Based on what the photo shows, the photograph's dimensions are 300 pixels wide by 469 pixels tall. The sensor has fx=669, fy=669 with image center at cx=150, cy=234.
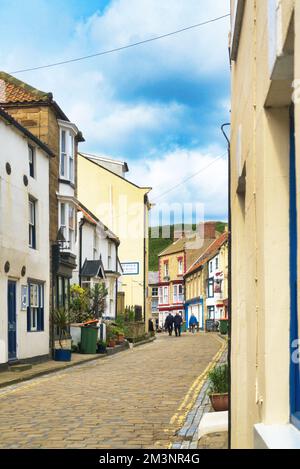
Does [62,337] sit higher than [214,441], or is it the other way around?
[214,441]

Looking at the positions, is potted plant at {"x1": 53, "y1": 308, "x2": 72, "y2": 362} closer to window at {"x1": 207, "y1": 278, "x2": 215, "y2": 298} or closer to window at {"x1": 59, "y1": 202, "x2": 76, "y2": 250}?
window at {"x1": 59, "y1": 202, "x2": 76, "y2": 250}

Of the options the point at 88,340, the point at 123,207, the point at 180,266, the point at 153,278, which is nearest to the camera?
the point at 88,340

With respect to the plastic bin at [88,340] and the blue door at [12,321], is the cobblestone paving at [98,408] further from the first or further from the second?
the plastic bin at [88,340]

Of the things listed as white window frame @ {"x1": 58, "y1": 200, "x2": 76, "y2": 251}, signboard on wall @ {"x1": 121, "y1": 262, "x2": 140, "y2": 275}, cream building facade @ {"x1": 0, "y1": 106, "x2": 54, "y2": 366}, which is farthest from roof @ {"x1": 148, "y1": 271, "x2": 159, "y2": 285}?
cream building facade @ {"x1": 0, "y1": 106, "x2": 54, "y2": 366}

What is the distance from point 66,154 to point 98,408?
15.4m

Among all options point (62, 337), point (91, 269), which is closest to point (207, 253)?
point (91, 269)

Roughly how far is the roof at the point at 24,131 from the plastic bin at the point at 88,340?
6.69m

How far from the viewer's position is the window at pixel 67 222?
969 inches

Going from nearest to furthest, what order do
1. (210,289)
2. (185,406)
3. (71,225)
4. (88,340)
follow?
(185,406) → (88,340) → (71,225) → (210,289)

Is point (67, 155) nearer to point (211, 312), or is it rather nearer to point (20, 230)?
point (20, 230)

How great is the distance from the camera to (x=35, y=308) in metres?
21.1

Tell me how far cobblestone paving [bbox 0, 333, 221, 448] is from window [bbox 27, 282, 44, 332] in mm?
2330

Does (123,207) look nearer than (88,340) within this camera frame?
No

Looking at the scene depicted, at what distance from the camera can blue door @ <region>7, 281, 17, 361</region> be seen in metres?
18.3
